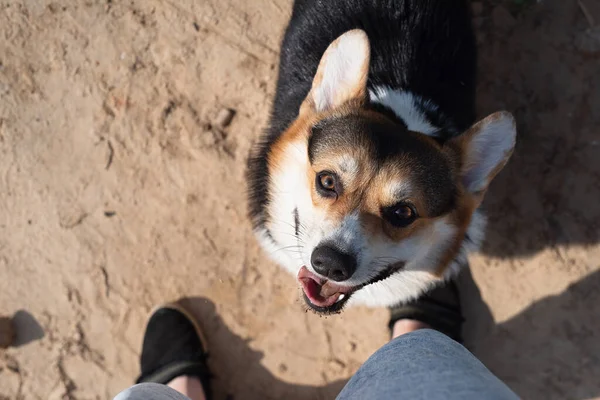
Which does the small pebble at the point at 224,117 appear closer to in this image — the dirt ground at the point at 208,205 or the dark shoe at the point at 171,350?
the dirt ground at the point at 208,205

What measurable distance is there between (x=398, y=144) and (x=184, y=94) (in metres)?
1.88

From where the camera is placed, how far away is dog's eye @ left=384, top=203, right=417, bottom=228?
2.15 meters

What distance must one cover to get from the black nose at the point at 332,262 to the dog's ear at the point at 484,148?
2.40 ft

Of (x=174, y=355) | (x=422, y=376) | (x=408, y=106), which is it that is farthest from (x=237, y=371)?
(x=408, y=106)

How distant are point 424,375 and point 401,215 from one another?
69 cm

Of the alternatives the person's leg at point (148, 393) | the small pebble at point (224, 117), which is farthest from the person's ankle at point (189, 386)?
the small pebble at point (224, 117)

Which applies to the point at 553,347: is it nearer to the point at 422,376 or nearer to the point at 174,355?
the point at 422,376

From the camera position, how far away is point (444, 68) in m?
2.75

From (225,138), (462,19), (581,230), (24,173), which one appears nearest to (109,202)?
(24,173)

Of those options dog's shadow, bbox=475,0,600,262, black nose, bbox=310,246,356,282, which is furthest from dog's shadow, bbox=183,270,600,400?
black nose, bbox=310,246,356,282

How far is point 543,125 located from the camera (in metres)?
3.32

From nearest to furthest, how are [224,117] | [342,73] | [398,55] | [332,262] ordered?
[332,262], [342,73], [398,55], [224,117]

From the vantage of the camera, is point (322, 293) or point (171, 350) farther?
point (171, 350)

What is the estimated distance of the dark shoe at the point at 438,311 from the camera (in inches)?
124
